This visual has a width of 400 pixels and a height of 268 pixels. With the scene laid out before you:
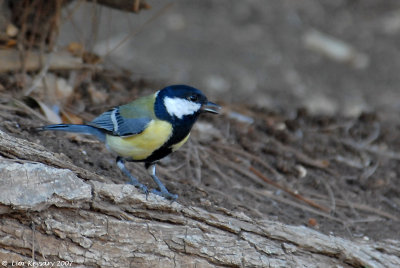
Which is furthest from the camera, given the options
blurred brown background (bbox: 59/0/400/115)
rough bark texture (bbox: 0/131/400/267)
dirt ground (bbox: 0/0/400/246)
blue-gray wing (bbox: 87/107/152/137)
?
blurred brown background (bbox: 59/0/400/115)

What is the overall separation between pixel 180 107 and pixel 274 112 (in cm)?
245

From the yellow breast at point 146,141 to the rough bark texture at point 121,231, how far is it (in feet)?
1.17

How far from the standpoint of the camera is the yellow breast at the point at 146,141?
318cm

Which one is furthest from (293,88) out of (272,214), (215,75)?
(272,214)

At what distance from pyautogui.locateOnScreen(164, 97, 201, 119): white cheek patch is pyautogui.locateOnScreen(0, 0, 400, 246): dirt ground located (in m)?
0.54

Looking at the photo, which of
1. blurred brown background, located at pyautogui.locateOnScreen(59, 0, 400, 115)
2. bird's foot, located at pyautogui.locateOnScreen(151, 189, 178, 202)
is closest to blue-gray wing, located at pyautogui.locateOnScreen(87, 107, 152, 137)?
bird's foot, located at pyautogui.locateOnScreen(151, 189, 178, 202)

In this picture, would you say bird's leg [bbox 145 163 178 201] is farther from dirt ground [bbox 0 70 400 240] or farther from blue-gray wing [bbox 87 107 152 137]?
blue-gray wing [bbox 87 107 152 137]

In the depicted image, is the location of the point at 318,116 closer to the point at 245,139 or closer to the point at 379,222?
the point at 245,139

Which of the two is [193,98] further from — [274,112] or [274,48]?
[274,48]

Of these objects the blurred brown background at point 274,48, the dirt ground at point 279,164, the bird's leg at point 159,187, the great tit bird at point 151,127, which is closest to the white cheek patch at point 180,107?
the great tit bird at point 151,127

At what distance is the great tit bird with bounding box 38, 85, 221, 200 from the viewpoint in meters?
3.21

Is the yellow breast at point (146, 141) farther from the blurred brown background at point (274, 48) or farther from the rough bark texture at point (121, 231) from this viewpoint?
the blurred brown background at point (274, 48)

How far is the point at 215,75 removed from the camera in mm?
7371

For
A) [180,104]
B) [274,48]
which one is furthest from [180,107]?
[274,48]
